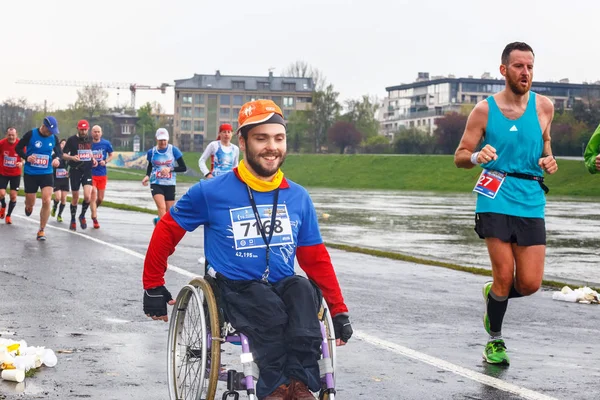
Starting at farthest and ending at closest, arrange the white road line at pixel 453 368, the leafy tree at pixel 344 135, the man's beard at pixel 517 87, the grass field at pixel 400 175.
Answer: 1. the leafy tree at pixel 344 135
2. the grass field at pixel 400 175
3. the man's beard at pixel 517 87
4. the white road line at pixel 453 368

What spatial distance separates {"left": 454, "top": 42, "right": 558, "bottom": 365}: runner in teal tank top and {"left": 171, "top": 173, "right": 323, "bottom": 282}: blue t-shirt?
2.37 meters

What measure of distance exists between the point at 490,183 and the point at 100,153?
15.1m

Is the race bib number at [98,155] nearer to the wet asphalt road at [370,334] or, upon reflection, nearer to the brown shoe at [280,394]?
the wet asphalt road at [370,334]

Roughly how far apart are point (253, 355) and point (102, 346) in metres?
3.12

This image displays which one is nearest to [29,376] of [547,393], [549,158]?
[547,393]

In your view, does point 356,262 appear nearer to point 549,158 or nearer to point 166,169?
point 166,169

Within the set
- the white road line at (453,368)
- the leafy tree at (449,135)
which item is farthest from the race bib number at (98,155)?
the leafy tree at (449,135)

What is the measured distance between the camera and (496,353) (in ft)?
24.1

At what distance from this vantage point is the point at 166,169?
18.0 m

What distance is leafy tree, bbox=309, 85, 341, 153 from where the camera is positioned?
134 metres

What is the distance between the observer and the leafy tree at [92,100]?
534 feet

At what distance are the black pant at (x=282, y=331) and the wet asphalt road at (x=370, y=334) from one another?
4.60 ft

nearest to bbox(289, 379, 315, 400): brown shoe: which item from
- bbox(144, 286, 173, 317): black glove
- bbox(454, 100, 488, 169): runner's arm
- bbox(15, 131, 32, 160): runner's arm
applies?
bbox(144, 286, 173, 317): black glove

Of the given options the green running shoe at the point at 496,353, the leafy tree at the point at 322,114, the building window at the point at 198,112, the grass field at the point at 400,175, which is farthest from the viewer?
the building window at the point at 198,112
